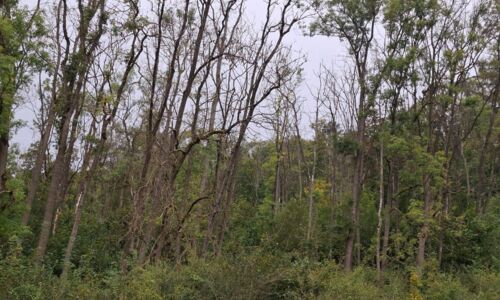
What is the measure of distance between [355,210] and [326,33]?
7497mm

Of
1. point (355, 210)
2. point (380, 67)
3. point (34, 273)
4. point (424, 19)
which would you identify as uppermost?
point (424, 19)

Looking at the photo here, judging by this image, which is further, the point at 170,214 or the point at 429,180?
the point at 429,180

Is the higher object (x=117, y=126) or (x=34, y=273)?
(x=117, y=126)

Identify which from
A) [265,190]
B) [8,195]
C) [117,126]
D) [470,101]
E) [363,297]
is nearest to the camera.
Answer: [363,297]

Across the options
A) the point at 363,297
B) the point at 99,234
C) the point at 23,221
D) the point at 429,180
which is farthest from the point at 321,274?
the point at 99,234

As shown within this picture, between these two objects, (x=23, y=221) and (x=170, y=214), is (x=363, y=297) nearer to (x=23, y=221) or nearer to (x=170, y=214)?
(x=170, y=214)

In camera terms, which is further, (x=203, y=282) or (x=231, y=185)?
(x=231, y=185)

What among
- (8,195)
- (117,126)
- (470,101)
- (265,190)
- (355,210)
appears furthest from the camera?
(265,190)

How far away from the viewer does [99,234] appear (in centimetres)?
2278

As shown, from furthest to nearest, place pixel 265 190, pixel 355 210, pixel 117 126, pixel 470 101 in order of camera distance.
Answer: pixel 265 190
pixel 117 126
pixel 355 210
pixel 470 101

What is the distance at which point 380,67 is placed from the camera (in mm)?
22344

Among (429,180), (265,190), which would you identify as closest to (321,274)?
(429,180)

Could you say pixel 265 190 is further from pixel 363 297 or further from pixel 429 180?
pixel 363 297

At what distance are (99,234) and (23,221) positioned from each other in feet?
15.3
